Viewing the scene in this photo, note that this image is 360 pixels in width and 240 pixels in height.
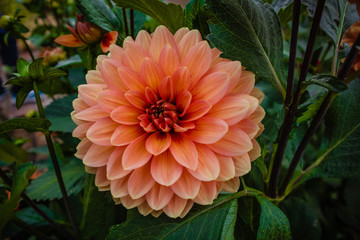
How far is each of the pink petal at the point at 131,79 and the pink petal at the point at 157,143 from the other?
56 millimetres

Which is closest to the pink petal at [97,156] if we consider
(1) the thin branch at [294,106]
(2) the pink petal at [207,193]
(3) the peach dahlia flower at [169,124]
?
(3) the peach dahlia flower at [169,124]

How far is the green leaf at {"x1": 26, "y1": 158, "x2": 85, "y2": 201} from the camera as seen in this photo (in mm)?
514

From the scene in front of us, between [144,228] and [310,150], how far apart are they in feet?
1.88

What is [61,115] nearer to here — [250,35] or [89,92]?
[89,92]

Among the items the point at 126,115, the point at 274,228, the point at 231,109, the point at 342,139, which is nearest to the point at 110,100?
the point at 126,115

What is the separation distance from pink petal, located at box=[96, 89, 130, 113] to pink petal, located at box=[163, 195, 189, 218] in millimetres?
118

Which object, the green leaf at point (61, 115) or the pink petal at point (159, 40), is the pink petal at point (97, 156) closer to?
the pink petal at point (159, 40)

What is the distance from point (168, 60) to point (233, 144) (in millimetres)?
113

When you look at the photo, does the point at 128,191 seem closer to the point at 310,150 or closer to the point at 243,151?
the point at 243,151

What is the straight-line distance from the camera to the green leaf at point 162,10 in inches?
13.2

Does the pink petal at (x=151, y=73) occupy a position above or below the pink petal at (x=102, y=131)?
above

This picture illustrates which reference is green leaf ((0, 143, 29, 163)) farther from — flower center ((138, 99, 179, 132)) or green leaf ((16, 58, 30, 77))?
flower center ((138, 99, 179, 132))

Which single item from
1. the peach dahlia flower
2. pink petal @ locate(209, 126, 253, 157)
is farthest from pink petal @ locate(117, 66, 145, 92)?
pink petal @ locate(209, 126, 253, 157)

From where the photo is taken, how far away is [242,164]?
0.29 metres
